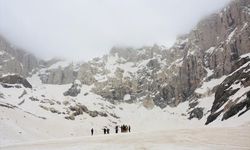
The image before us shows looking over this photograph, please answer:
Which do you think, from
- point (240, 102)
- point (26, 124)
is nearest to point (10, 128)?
point (26, 124)

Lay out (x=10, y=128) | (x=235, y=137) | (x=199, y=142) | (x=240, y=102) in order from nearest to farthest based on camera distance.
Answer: (x=199, y=142), (x=235, y=137), (x=10, y=128), (x=240, y=102)

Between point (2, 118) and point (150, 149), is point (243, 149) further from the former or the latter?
point (2, 118)

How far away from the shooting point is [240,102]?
189 metres

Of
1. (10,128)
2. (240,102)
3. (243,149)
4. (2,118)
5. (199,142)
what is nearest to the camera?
(243,149)

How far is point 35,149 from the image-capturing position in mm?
31688

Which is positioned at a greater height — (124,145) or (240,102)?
(240,102)

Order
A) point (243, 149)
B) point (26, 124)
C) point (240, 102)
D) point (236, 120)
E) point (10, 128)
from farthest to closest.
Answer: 1. point (240, 102)
2. point (236, 120)
3. point (26, 124)
4. point (10, 128)
5. point (243, 149)

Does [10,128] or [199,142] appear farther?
[10,128]

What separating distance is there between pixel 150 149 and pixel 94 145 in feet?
17.8

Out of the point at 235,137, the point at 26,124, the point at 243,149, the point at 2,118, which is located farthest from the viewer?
the point at 26,124

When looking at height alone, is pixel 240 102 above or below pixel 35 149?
above

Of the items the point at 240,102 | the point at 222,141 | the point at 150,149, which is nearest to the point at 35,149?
the point at 150,149

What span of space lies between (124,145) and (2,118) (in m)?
100

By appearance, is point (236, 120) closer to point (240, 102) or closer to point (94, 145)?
point (240, 102)
